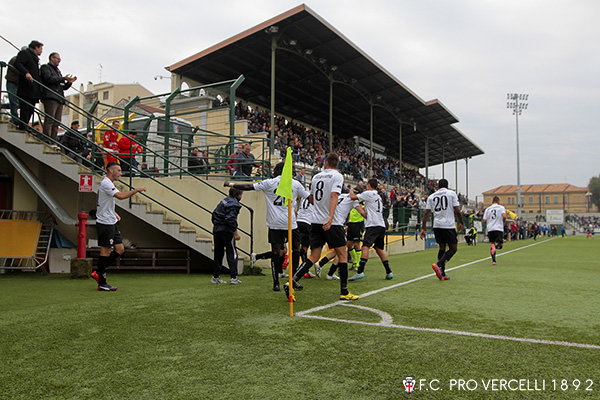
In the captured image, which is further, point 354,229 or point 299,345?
point 354,229

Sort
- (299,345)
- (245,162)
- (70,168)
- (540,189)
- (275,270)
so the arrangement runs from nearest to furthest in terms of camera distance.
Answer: (299,345) < (275,270) < (70,168) < (245,162) < (540,189)

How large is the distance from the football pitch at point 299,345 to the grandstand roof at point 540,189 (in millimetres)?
133000

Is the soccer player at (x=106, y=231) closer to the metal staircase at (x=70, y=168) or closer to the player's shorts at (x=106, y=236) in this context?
the player's shorts at (x=106, y=236)

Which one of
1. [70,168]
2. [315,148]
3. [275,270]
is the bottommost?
[275,270]

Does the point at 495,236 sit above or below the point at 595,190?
below

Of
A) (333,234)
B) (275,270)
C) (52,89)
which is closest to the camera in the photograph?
(333,234)

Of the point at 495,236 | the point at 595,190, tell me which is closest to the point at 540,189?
the point at 595,190

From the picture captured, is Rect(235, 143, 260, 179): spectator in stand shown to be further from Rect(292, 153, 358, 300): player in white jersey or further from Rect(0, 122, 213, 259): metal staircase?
Rect(292, 153, 358, 300): player in white jersey

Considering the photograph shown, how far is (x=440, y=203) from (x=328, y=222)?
3.83 metres

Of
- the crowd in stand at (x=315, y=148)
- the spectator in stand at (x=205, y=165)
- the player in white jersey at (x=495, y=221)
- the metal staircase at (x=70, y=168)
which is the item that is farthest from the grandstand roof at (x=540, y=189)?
the metal staircase at (x=70, y=168)

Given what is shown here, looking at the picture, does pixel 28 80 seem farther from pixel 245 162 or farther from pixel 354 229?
pixel 354 229

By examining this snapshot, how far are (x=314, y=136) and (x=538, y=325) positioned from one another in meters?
28.3

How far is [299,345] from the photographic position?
3.76m

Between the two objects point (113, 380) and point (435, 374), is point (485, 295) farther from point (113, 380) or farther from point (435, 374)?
point (113, 380)
